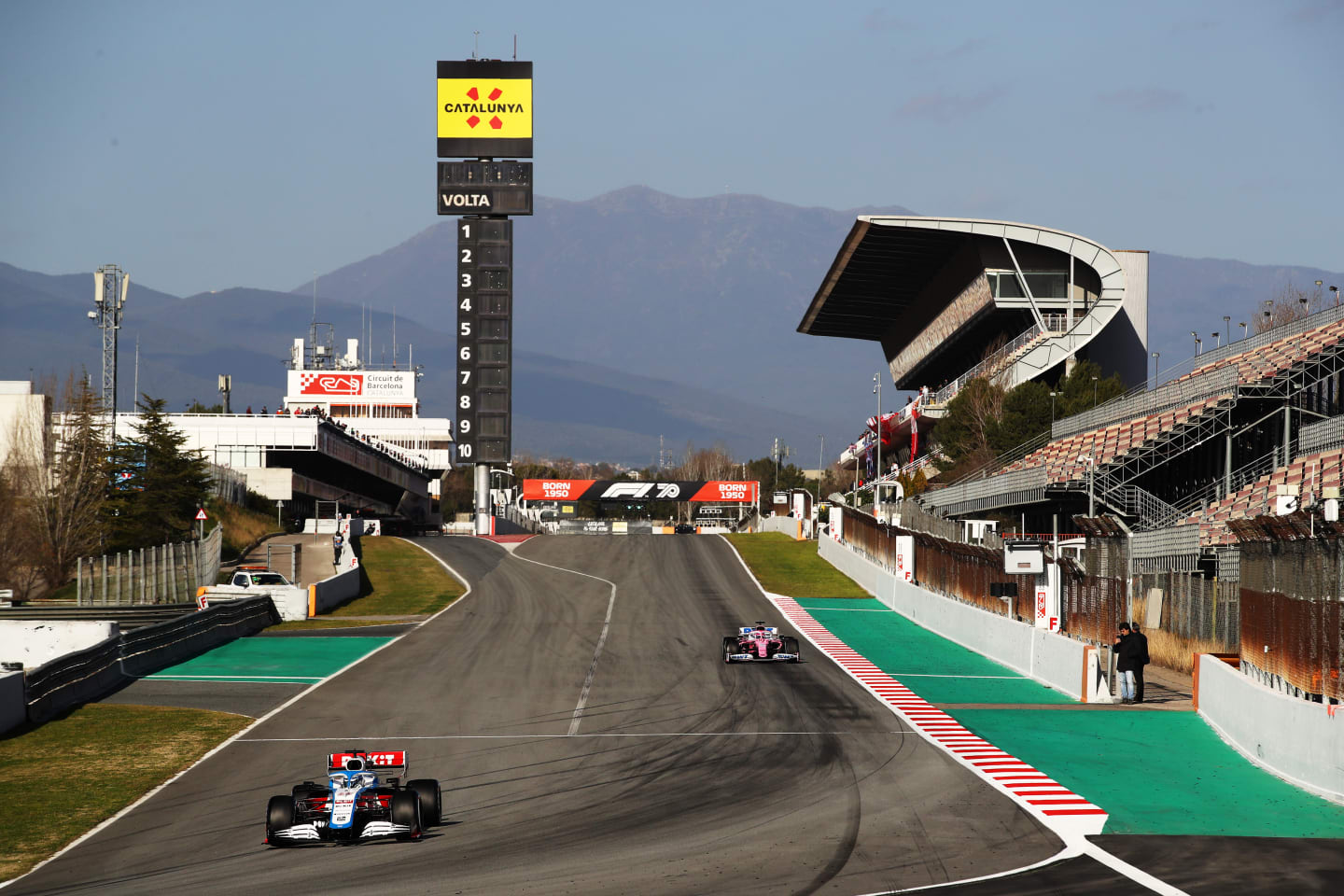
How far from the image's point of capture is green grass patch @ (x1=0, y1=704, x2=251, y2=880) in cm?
1686

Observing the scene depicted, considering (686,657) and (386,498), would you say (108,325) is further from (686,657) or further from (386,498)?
(386,498)

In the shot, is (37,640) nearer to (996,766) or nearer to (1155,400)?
(996,766)

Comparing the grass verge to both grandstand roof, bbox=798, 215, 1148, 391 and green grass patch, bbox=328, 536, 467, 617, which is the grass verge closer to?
green grass patch, bbox=328, 536, 467, 617

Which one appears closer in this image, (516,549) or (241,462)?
(516,549)

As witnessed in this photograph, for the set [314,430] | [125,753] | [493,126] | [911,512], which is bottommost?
[125,753]

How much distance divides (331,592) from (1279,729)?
3712 centimetres

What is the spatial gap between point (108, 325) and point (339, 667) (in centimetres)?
3815

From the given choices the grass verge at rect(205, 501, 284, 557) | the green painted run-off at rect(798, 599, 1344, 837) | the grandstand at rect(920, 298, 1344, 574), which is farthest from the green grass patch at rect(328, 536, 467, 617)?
the grandstand at rect(920, 298, 1344, 574)

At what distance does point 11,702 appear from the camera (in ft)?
79.3

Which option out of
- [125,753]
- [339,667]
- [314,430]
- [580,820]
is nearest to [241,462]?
[314,430]

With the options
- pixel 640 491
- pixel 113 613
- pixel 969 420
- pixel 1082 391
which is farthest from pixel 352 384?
pixel 113 613

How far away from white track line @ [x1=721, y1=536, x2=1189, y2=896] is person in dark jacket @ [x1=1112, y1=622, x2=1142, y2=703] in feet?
12.5

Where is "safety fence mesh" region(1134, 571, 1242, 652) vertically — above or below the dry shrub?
above

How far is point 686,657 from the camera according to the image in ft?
119
